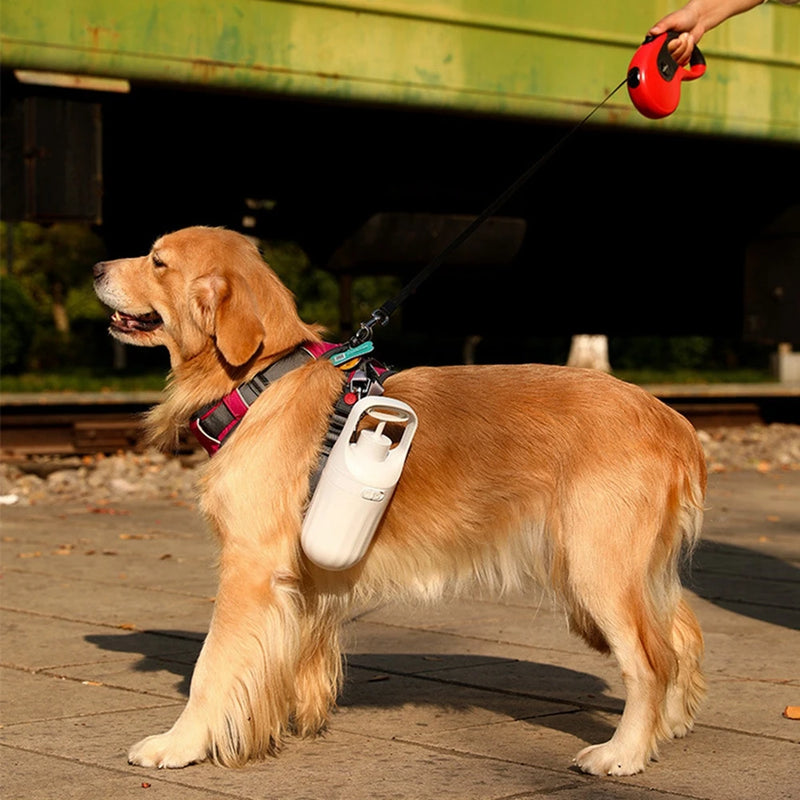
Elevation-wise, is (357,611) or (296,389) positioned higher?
(296,389)

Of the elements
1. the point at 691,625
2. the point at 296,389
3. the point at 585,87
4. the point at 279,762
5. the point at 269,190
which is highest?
the point at 585,87

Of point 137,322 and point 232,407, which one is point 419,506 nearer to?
point 232,407

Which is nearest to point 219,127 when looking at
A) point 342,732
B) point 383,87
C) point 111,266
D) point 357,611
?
point 383,87

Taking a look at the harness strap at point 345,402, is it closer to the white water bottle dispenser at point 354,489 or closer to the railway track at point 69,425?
the white water bottle dispenser at point 354,489

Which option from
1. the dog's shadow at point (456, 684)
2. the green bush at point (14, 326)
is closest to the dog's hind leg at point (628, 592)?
the dog's shadow at point (456, 684)

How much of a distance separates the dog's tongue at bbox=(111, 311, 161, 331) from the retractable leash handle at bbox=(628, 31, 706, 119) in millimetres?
1827

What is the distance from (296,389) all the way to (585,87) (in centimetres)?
573

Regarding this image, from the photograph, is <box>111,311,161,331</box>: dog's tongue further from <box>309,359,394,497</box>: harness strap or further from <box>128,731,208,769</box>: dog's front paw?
<box>128,731,208,769</box>: dog's front paw

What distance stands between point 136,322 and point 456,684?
1689mm

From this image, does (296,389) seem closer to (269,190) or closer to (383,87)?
(383,87)

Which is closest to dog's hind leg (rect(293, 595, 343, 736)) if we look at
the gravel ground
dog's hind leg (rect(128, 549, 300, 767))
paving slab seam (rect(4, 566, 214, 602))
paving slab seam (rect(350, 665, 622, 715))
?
dog's hind leg (rect(128, 549, 300, 767))

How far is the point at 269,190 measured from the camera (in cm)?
991

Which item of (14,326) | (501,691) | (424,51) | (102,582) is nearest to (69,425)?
(424,51)

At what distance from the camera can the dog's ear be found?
4.05 meters
